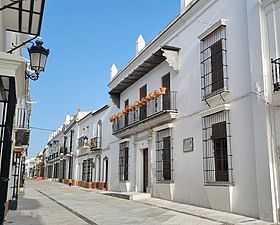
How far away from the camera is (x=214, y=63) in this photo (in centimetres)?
1106

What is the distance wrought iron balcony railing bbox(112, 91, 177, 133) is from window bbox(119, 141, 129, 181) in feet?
3.47

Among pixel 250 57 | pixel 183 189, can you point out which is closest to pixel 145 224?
pixel 183 189

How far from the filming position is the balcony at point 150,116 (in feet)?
43.9

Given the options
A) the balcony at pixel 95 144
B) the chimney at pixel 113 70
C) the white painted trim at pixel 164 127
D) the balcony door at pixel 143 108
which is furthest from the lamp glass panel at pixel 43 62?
the balcony at pixel 95 144

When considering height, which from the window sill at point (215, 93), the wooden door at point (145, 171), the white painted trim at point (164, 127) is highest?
the window sill at point (215, 93)

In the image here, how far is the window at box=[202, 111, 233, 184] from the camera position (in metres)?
10.0

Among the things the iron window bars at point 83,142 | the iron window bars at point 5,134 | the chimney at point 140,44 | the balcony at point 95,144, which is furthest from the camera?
the iron window bars at point 83,142

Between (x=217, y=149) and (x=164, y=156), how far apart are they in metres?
3.76

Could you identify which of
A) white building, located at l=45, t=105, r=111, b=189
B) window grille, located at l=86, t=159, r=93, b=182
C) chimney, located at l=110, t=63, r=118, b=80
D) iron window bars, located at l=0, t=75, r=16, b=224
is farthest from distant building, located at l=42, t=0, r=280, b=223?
window grille, located at l=86, t=159, r=93, b=182

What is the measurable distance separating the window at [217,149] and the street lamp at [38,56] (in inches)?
226

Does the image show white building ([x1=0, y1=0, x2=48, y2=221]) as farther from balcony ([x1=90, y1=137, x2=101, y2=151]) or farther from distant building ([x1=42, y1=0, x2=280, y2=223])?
balcony ([x1=90, y1=137, x2=101, y2=151])

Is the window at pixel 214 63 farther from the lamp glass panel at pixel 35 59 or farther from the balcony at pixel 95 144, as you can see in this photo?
the balcony at pixel 95 144

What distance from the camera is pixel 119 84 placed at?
18.8 metres

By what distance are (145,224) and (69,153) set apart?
89.2 ft
